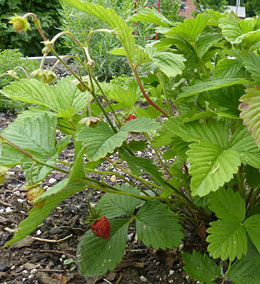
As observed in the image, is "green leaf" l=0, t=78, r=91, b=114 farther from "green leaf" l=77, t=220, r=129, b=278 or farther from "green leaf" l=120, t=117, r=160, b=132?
"green leaf" l=77, t=220, r=129, b=278

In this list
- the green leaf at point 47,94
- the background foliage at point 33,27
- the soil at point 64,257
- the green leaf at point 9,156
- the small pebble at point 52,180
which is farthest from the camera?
the background foliage at point 33,27

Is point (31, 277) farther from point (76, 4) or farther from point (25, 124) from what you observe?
point (76, 4)

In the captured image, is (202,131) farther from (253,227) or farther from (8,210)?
(8,210)

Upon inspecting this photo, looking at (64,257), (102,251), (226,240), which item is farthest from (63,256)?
(226,240)

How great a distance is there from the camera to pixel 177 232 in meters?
1.04

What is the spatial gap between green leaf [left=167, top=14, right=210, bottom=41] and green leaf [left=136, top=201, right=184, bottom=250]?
0.45 meters

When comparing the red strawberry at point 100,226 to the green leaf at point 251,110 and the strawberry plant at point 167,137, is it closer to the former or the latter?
the strawberry plant at point 167,137

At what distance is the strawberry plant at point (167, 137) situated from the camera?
0.77 meters

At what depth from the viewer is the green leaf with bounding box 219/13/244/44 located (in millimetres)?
850

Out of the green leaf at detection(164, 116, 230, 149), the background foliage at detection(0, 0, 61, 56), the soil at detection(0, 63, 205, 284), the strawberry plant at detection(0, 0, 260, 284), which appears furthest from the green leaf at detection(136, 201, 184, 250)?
the background foliage at detection(0, 0, 61, 56)

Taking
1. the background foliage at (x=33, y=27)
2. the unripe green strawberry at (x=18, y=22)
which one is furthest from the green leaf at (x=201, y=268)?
the background foliage at (x=33, y=27)

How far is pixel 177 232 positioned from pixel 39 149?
0.42 metres

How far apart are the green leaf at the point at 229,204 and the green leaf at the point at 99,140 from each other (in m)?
0.28

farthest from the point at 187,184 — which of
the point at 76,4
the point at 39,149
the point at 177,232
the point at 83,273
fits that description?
the point at 76,4
